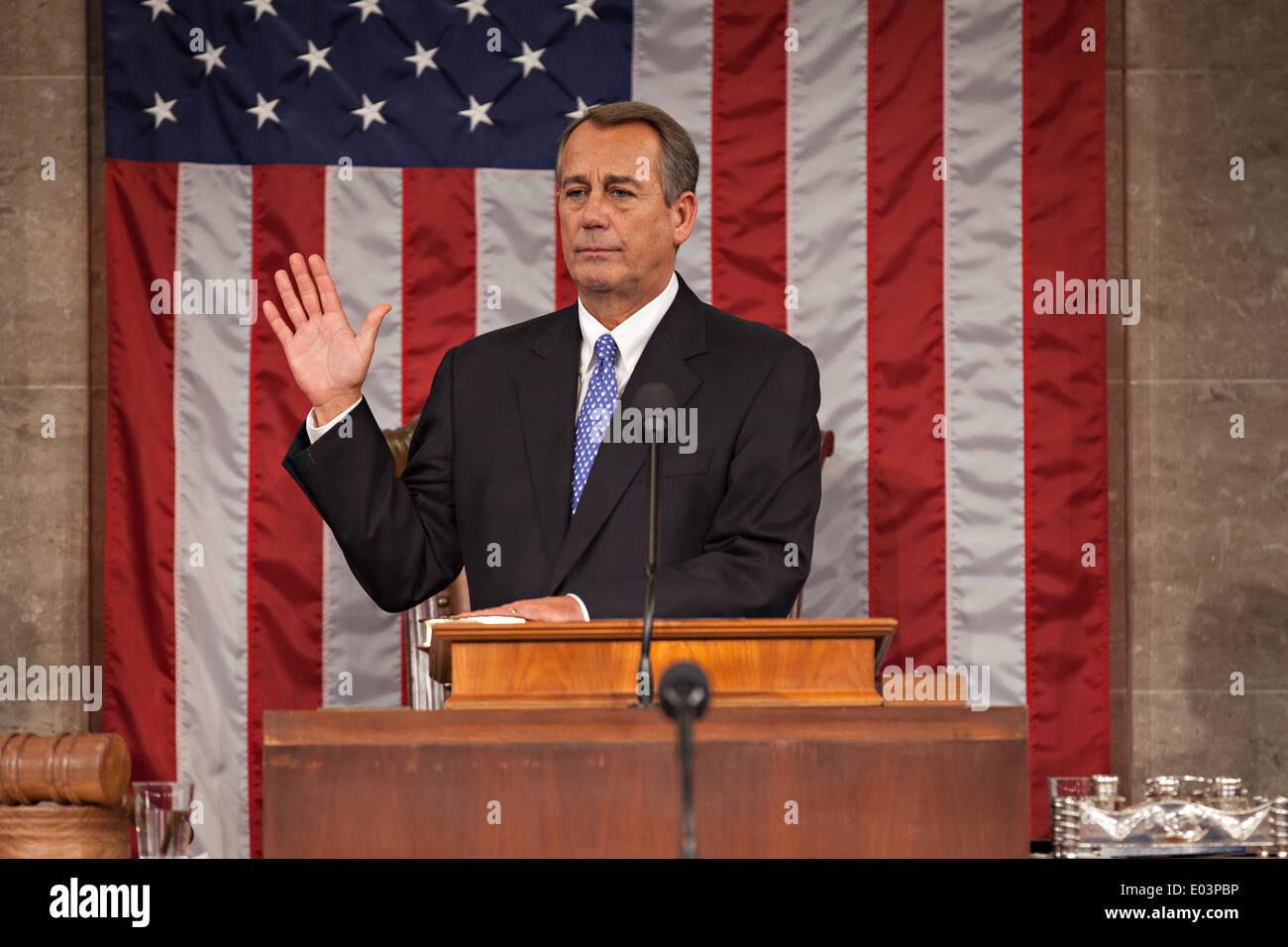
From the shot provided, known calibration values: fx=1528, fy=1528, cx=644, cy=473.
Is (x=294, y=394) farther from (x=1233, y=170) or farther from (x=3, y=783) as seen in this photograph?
(x=1233, y=170)

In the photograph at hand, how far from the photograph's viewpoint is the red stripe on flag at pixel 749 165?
5.00 meters

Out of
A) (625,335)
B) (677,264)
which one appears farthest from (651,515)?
(677,264)

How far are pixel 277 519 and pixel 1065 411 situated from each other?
259cm

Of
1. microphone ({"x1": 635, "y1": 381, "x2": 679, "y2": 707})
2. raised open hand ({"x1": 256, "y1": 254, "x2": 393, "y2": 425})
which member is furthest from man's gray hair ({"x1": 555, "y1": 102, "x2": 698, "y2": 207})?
microphone ({"x1": 635, "y1": 381, "x2": 679, "y2": 707})

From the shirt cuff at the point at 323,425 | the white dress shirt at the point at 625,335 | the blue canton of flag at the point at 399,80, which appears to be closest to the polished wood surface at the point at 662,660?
the shirt cuff at the point at 323,425

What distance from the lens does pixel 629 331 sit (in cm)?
337

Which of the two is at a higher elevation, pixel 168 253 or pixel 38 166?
pixel 38 166

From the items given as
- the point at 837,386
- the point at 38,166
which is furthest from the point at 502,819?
the point at 38,166

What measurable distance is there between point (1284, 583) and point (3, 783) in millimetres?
4083

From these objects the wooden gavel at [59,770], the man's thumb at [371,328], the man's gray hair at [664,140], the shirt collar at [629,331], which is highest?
the man's gray hair at [664,140]

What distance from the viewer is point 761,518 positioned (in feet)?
10.1

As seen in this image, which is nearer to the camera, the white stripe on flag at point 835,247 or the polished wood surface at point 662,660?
the polished wood surface at point 662,660

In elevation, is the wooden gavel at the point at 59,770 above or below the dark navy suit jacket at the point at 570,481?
below

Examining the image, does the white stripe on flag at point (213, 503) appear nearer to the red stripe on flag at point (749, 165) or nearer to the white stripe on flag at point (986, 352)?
the red stripe on flag at point (749, 165)
